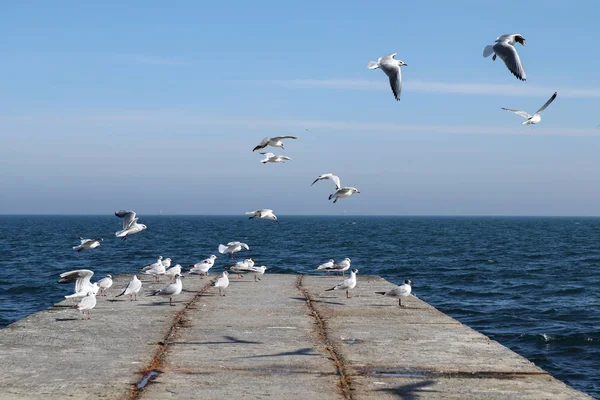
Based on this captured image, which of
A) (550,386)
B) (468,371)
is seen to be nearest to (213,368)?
(468,371)

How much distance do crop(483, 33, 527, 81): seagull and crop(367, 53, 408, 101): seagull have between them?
1264mm

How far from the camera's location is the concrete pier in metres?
6.80

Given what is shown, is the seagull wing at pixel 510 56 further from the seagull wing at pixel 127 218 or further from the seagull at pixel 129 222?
the seagull wing at pixel 127 218

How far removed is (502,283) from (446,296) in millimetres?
5593

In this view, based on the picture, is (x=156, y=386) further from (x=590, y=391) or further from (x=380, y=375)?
(x=590, y=391)

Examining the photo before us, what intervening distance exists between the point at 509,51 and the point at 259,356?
203 inches

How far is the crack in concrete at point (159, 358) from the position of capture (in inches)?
267

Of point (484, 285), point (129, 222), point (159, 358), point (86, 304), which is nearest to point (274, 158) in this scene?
point (129, 222)

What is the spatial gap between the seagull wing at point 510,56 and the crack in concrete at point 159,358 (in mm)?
5489

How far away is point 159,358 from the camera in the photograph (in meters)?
8.05

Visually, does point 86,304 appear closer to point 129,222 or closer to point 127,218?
point 129,222

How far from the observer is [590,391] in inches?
507

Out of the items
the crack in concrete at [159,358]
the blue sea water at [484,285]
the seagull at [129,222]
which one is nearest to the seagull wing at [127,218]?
the seagull at [129,222]

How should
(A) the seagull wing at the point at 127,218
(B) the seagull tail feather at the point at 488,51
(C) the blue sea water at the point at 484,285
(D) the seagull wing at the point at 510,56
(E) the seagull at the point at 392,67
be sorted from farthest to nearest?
(C) the blue sea water at the point at 484,285 < (A) the seagull wing at the point at 127,218 < (E) the seagull at the point at 392,67 < (B) the seagull tail feather at the point at 488,51 < (D) the seagull wing at the point at 510,56
